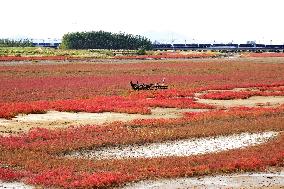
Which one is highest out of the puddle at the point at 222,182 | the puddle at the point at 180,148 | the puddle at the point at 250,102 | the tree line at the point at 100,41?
the tree line at the point at 100,41

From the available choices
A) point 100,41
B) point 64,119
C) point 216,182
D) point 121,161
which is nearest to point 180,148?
point 121,161

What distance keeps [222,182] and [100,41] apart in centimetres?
16297

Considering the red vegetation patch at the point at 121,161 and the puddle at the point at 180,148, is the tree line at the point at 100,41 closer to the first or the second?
the red vegetation patch at the point at 121,161

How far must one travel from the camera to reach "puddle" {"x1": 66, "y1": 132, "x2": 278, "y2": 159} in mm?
21566

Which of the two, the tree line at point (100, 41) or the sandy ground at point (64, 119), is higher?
the tree line at point (100, 41)

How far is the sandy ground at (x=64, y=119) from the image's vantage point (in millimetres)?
27203

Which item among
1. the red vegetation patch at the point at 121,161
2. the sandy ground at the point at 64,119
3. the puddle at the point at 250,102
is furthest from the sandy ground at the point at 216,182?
the puddle at the point at 250,102

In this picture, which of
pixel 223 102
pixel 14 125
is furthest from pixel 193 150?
pixel 223 102

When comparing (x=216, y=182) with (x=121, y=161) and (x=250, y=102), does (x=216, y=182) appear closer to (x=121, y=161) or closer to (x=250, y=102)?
(x=121, y=161)

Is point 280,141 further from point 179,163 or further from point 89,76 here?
point 89,76

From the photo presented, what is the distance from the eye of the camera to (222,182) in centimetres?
1733

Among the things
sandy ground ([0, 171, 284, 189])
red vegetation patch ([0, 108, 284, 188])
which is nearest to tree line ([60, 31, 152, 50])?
red vegetation patch ([0, 108, 284, 188])

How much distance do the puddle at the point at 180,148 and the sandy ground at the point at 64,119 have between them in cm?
587

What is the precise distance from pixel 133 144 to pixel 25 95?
72.8 ft
